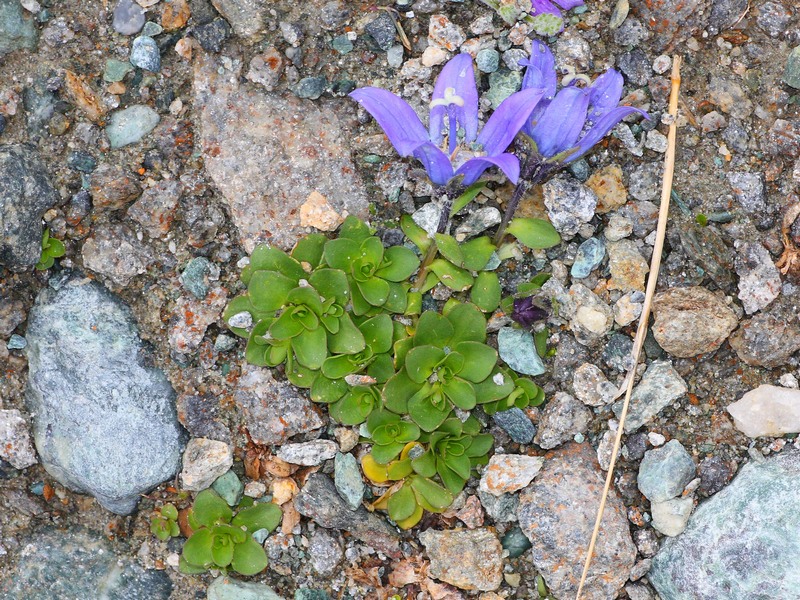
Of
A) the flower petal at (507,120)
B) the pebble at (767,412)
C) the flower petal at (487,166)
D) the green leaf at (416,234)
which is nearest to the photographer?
the flower petal at (487,166)

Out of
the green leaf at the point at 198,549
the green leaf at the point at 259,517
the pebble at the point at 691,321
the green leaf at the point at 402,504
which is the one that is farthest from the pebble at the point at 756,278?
the green leaf at the point at 198,549

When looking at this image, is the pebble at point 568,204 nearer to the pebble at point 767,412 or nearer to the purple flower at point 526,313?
the purple flower at point 526,313

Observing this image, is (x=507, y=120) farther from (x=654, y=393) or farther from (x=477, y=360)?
(x=654, y=393)

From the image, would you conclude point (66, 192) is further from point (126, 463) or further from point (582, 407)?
point (582, 407)

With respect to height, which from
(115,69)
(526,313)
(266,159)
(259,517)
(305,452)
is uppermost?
(115,69)

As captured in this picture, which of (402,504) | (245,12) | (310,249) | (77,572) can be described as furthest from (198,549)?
(245,12)

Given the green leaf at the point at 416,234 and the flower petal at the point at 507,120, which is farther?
the green leaf at the point at 416,234

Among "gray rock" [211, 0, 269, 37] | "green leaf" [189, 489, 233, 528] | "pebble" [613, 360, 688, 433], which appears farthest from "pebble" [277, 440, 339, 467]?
"gray rock" [211, 0, 269, 37]
